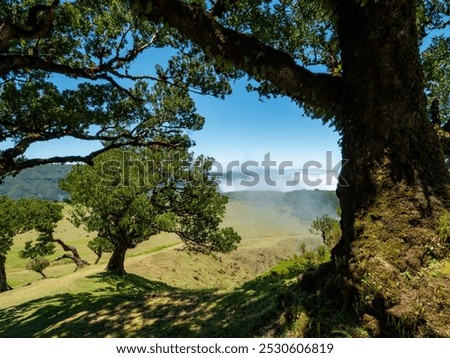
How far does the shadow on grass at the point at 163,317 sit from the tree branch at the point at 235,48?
4.95 metres

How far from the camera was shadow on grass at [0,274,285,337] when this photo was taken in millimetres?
7082

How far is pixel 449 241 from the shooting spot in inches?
209

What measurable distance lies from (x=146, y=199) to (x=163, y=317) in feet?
42.9

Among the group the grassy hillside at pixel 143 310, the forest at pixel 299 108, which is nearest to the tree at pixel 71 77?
the forest at pixel 299 108

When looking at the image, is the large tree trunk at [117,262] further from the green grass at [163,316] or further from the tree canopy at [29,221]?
the green grass at [163,316]

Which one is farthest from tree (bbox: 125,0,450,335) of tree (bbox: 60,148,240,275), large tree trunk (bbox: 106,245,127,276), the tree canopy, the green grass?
the tree canopy

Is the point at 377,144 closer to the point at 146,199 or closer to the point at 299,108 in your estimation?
the point at 299,108

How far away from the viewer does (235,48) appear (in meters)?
6.43

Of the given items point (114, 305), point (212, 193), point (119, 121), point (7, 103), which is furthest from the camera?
point (212, 193)

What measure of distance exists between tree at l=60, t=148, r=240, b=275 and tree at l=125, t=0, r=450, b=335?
1532cm

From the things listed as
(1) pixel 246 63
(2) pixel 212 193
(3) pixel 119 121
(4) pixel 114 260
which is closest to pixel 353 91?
(1) pixel 246 63

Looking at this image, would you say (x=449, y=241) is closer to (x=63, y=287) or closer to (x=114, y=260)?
(x=63, y=287)

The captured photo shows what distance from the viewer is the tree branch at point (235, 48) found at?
6.38 m

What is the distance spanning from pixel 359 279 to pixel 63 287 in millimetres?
18559
